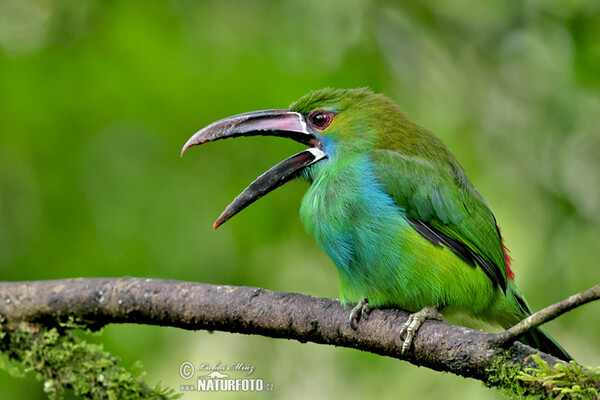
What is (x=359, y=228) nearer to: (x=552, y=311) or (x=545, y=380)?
(x=545, y=380)

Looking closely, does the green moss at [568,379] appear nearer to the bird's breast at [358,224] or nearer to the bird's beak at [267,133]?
the bird's breast at [358,224]

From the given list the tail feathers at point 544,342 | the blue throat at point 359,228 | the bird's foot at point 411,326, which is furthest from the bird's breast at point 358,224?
the tail feathers at point 544,342

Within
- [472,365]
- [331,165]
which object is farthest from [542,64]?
[472,365]

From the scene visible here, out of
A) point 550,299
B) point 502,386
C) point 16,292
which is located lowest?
point 502,386

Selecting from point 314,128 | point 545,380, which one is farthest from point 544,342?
point 314,128

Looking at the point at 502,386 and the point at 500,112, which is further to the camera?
the point at 500,112

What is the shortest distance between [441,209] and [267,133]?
97 cm

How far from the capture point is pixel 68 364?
11.2ft

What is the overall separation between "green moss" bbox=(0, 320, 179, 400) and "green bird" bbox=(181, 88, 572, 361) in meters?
0.82

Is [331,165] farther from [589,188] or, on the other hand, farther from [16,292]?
[589,188]

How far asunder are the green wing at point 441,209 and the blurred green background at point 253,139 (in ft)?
3.98

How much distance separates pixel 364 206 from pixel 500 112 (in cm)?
259

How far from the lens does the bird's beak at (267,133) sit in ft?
12.2

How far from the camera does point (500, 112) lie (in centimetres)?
569
